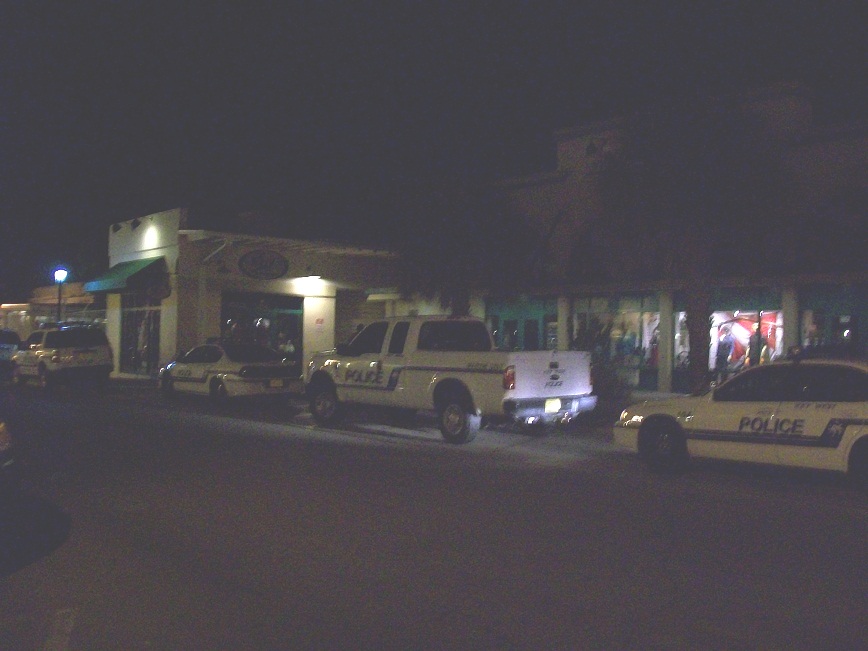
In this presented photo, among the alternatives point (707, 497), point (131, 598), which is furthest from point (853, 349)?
point (131, 598)

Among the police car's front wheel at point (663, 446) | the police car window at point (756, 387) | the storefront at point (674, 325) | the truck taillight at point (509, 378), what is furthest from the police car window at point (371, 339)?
the police car window at point (756, 387)

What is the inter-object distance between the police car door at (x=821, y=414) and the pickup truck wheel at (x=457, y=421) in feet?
17.0

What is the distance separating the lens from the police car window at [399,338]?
1513 cm

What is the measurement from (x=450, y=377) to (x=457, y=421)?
2.41ft

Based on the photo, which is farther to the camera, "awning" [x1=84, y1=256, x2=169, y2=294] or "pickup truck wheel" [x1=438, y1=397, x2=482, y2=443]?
"awning" [x1=84, y1=256, x2=169, y2=294]

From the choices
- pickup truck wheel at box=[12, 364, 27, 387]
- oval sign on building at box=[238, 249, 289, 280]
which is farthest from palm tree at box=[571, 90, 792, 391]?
pickup truck wheel at box=[12, 364, 27, 387]

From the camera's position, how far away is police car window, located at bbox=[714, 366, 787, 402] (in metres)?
10.2

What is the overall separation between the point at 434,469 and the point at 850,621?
6.68 meters

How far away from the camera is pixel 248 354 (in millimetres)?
19859

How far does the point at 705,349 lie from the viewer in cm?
1808

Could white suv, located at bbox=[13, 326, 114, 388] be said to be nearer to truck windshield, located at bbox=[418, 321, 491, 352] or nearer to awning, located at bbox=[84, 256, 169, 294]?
awning, located at bbox=[84, 256, 169, 294]

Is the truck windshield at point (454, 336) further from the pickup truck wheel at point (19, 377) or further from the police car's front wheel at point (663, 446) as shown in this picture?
the pickup truck wheel at point (19, 377)

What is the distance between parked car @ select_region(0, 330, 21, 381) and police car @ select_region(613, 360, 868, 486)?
24.1 metres

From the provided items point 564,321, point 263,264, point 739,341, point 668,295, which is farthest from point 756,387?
point 263,264
